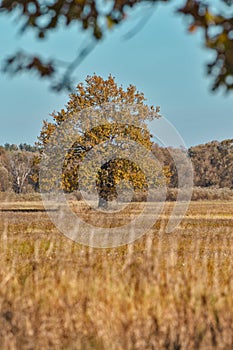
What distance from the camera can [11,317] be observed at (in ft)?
20.2

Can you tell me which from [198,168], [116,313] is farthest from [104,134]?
[198,168]

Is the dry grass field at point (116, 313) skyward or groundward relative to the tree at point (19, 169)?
groundward

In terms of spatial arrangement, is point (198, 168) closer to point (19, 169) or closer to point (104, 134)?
point (19, 169)

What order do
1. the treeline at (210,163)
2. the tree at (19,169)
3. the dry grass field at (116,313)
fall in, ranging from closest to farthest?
the dry grass field at (116,313), the treeline at (210,163), the tree at (19,169)

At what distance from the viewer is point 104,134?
43438mm

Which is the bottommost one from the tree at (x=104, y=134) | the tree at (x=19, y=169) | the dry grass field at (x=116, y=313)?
the dry grass field at (x=116, y=313)

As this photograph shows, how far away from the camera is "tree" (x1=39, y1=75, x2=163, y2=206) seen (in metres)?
42.9

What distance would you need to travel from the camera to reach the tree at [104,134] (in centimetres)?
4288

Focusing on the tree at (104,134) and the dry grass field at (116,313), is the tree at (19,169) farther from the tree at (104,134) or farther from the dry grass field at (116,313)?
the dry grass field at (116,313)

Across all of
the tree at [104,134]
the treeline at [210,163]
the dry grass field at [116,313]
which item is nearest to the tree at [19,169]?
the treeline at [210,163]

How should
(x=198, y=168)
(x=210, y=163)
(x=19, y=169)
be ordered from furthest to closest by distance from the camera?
(x=19, y=169) → (x=210, y=163) → (x=198, y=168)

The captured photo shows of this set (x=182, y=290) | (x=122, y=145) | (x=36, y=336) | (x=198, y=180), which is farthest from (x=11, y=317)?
(x=198, y=180)

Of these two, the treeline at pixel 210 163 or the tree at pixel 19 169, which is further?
the tree at pixel 19 169

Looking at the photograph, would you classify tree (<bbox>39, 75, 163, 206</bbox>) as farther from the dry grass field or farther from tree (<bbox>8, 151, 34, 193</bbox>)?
tree (<bbox>8, 151, 34, 193</bbox>)
